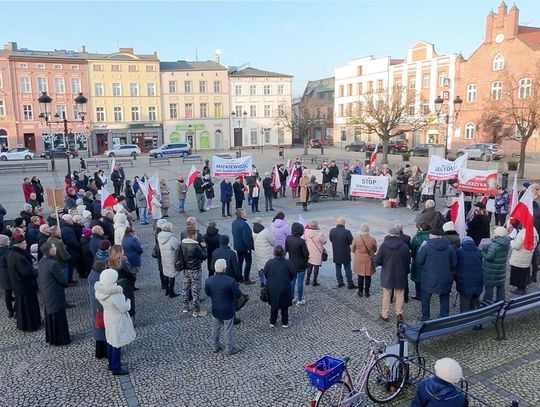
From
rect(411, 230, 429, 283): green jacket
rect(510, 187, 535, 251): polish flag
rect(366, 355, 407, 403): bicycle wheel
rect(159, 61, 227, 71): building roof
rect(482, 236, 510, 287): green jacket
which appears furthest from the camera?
rect(159, 61, 227, 71): building roof

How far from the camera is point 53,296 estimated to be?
291 inches

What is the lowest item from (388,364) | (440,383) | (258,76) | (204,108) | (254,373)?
(254,373)

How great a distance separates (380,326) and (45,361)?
5.49 m

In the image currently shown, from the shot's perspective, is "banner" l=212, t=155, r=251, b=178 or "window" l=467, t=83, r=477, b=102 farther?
"window" l=467, t=83, r=477, b=102

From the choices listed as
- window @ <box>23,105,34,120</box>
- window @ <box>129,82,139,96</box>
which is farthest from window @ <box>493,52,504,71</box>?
window @ <box>23,105,34,120</box>

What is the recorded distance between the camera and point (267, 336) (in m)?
7.89

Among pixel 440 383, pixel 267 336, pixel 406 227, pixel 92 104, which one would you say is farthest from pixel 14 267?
pixel 92 104

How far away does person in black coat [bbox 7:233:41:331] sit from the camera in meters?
7.90

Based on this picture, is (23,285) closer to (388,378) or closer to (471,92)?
(388,378)

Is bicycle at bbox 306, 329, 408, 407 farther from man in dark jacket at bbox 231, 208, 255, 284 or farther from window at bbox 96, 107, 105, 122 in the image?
window at bbox 96, 107, 105, 122

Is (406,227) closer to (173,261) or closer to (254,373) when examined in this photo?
(173,261)

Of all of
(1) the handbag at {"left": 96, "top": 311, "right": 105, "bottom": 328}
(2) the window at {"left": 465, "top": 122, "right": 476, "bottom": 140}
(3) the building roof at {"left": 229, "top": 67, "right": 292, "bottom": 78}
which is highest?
(3) the building roof at {"left": 229, "top": 67, "right": 292, "bottom": 78}

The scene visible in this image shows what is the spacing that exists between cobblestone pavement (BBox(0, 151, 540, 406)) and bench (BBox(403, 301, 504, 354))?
48 cm

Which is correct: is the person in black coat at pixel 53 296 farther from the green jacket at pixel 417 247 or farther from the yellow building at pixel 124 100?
the yellow building at pixel 124 100
